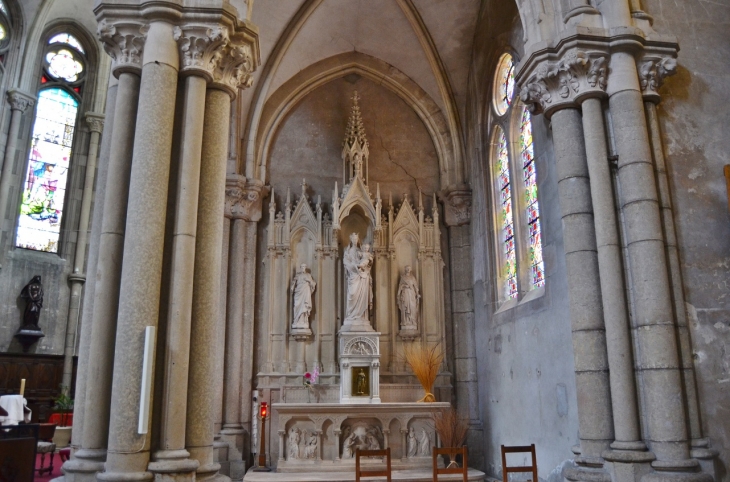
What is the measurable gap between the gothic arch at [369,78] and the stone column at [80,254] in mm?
5685

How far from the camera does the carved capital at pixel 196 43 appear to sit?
6.29m

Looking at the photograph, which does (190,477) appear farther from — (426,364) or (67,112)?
(67,112)

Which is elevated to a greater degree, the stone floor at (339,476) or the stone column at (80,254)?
the stone column at (80,254)

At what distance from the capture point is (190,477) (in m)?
5.38

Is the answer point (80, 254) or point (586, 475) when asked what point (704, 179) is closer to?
point (586, 475)

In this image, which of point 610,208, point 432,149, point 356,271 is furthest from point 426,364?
point 610,208

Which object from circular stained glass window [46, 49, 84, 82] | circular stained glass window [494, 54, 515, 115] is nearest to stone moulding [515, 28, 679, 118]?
circular stained glass window [494, 54, 515, 115]

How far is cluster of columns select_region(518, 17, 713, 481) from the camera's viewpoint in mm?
6164

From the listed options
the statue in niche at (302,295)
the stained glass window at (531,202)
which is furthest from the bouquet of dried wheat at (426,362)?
the stained glass window at (531,202)

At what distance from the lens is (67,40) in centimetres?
1683

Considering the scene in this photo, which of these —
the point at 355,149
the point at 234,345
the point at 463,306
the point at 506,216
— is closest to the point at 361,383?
the point at 234,345

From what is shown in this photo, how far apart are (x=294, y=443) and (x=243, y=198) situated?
193 inches

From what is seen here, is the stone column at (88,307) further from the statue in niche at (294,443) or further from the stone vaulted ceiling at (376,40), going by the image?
the stone vaulted ceiling at (376,40)

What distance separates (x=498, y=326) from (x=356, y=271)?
9.54 ft
